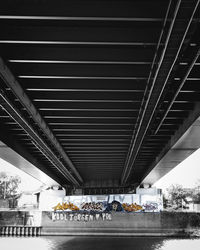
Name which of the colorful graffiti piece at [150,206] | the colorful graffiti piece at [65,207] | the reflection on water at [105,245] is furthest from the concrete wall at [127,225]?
the reflection on water at [105,245]

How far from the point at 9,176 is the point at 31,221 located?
256ft

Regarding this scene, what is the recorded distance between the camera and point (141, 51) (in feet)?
27.6

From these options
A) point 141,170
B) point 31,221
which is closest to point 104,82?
point 141,170

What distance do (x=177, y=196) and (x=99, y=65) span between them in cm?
10047

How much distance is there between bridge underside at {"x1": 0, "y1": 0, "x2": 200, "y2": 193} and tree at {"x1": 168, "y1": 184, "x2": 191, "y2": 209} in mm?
83844

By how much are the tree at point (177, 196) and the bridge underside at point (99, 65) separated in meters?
83.8

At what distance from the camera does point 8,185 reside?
11281cm

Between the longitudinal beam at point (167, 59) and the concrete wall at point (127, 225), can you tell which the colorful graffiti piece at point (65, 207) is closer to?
the concrete wall at point (127, 225)

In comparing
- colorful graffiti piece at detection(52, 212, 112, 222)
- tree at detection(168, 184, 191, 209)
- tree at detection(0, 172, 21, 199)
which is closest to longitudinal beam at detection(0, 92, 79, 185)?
colorful graffiti piece at detection(52, 212, 112, 222)

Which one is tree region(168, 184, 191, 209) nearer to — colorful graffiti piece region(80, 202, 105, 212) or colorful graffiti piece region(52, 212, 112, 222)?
colorful graffiti piece region(80, 202, 105, 212)

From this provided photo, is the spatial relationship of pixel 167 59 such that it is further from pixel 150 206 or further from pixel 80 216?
pixel 150 206

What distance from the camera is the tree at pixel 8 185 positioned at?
358 feet

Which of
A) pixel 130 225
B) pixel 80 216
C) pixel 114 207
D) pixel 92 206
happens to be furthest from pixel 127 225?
pixel 80 216

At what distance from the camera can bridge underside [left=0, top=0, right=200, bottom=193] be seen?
22.2ft
